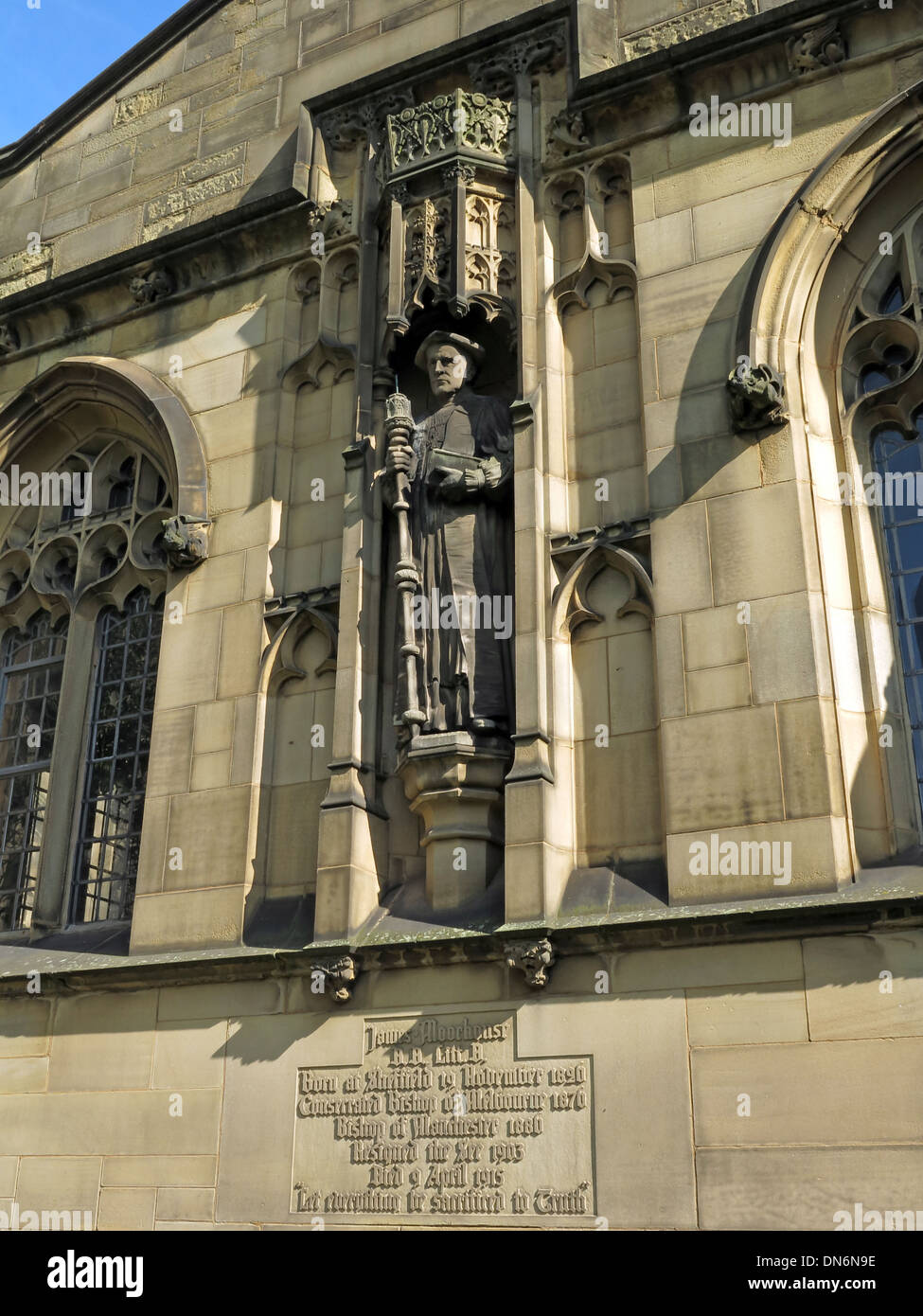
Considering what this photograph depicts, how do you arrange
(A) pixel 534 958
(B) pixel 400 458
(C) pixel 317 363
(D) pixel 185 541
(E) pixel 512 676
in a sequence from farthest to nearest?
1. (C) pixel 317 363
2. (D) pixel 185 541
3. (B) pixel 400 458
4. (E) pixel 512 676
5. (A) pixel 534 958

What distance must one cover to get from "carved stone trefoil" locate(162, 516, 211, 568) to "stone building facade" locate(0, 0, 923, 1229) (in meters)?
0.04

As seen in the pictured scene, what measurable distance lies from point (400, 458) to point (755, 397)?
2482 mm

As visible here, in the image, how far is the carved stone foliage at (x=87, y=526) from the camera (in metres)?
11.9

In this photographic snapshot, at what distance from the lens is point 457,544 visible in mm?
9453

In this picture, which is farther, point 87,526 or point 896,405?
point 87,526

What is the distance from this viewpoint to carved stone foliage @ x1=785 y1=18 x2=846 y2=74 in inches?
376

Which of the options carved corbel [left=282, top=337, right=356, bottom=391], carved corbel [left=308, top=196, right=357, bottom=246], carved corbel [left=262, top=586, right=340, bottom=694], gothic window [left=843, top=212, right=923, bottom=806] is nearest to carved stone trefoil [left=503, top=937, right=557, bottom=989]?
gothic window [left=843, top=212, right=923, bottom=806]

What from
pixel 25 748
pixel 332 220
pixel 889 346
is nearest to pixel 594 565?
pixel 889 346

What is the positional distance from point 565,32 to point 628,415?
130 inches

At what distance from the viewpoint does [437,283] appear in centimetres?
1010

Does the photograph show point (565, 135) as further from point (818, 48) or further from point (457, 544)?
point (457, 544)

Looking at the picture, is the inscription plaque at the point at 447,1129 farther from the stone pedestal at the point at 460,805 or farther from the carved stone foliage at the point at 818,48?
the carved stone foliage at the point at 818,48

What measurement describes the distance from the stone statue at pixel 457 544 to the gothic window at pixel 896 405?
7.73ft
